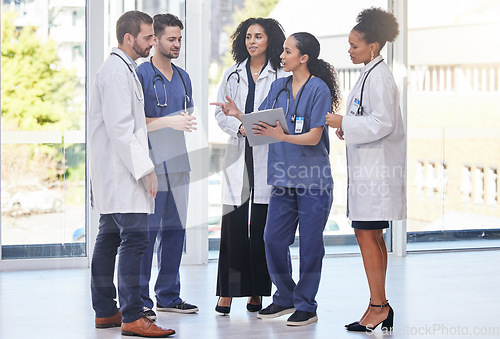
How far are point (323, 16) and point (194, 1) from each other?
640 millimetres

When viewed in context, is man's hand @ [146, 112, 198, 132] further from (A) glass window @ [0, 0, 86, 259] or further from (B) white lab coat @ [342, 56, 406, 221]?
(A) glass window @ [0, 0, 86, 259]

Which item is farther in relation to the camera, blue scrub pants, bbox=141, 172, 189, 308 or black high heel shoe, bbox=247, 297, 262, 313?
black high heel shoe, bbox=247, 297, 262, 313

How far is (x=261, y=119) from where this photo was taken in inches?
132

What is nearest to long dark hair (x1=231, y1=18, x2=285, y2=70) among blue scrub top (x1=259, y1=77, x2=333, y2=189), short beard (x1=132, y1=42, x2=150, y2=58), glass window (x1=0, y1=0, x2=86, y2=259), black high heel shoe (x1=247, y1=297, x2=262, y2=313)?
blue scrub top (x1=259, y1=77, x2=333, y2=189)

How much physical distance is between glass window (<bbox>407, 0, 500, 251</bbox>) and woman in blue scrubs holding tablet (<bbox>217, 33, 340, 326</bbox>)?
1709 millimetres

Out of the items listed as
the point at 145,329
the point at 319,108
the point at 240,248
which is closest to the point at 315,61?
the point at 319,108

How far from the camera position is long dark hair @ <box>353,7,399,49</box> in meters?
3.25

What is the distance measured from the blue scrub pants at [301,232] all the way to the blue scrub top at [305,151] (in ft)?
0.15

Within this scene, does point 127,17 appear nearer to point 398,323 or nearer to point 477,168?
point 398,323

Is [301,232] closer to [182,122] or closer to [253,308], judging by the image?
[253,308]

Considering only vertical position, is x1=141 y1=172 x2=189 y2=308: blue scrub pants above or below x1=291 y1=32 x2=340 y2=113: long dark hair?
below

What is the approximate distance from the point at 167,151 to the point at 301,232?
65 cm

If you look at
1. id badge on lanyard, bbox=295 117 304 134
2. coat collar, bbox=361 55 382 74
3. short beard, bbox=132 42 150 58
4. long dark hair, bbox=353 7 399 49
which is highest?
long dark hair, bbox=353 7 399 49

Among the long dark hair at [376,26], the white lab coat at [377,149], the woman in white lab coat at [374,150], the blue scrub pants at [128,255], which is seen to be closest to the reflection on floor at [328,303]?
the blue scrub pants at [128,255]
